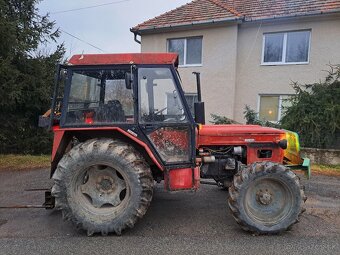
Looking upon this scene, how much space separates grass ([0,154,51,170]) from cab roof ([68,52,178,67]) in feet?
18.7

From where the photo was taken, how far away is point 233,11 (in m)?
12.3

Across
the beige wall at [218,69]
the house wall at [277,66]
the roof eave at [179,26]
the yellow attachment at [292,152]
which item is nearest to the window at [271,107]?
the house wall at [277,66]

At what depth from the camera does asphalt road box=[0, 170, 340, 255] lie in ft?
12.1

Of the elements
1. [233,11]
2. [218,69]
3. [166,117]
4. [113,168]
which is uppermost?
[233,11]

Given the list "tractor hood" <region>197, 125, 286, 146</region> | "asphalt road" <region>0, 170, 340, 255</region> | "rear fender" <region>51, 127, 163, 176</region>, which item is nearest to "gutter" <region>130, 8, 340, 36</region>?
"asphalt road" <region>0, 170, 340, 255</region>

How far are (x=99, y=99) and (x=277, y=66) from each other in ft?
30.5

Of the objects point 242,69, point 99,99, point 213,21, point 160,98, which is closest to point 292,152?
point 160,98

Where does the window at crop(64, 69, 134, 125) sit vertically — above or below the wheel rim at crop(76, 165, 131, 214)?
above

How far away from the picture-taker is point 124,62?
415 centimetres

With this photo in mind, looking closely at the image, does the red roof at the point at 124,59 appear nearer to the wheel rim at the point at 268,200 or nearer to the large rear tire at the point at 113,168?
the large rear tire at the point at 113,168

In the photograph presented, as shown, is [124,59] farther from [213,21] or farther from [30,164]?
[213,21]

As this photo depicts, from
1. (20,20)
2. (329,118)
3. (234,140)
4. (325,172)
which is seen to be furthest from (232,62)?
(234,140)

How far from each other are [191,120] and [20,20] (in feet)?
27.4

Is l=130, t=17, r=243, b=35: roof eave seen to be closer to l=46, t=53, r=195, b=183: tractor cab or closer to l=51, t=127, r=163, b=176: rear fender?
l=46, t=53, r=195, b=183: tractor cab
